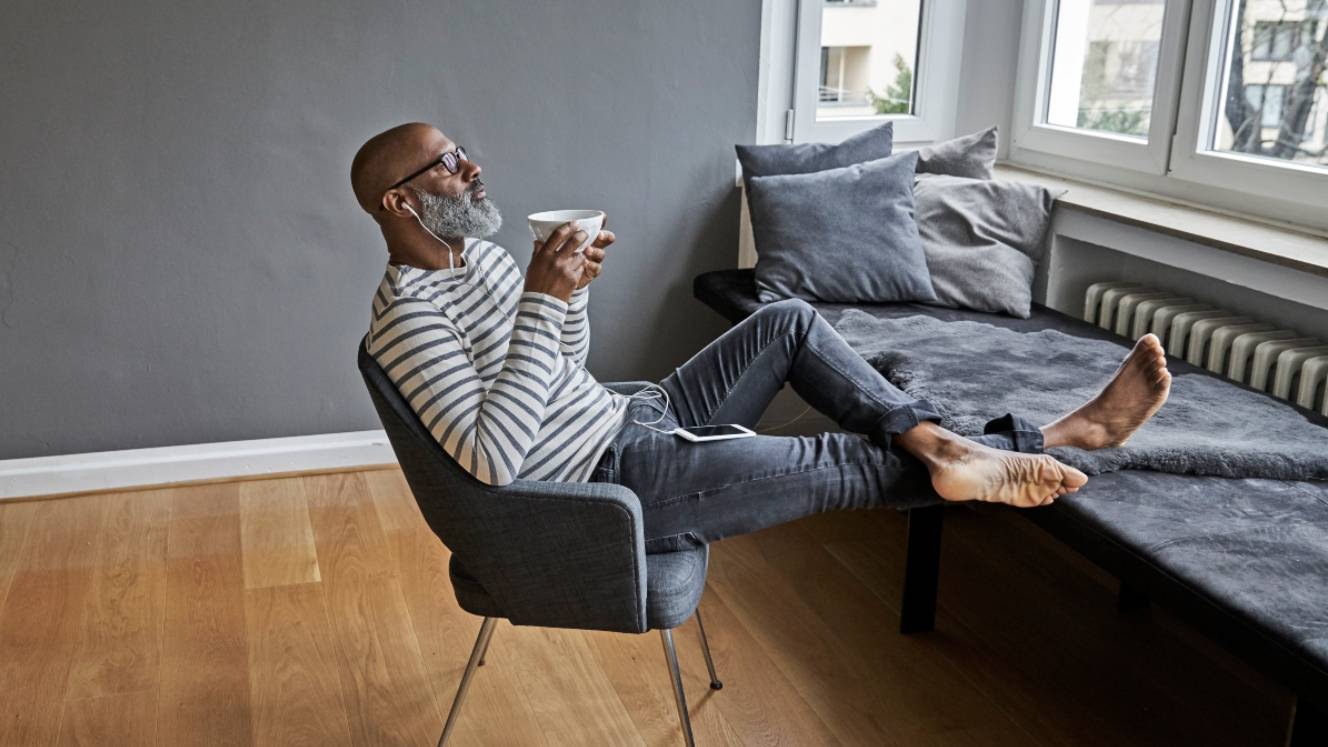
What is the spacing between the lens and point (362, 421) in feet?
11.7

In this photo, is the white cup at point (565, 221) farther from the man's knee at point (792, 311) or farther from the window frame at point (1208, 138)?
the window frame at point (1208, 138)

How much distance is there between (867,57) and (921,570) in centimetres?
188

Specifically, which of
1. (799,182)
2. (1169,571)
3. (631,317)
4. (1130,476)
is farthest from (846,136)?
(1169,571)

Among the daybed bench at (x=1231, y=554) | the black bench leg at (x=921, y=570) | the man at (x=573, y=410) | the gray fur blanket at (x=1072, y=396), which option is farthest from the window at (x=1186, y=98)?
the black bench leg at (x=921, y=570)

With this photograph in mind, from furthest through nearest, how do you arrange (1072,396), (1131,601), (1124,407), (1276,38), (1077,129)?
(1077,129) < (1276,38) < (1131,601) < (1072,396) < (1124,407)

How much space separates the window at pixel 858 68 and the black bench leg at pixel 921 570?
1.60 m

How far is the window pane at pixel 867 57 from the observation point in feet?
12.2

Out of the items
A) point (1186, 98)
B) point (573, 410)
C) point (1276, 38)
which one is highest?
point (1276, 38)

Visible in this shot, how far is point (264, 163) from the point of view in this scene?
3.28 m

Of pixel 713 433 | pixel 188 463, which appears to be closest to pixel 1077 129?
pixel 713 433

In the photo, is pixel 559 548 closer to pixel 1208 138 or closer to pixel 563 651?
pixel 563 651

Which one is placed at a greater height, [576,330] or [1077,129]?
[1077,129]

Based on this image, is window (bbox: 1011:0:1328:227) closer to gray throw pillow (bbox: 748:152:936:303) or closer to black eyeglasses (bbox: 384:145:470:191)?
gray throw pillow (bbox: 748:152:936:303)

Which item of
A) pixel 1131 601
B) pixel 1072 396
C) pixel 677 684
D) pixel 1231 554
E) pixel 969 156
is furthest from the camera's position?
pixel 969 156
